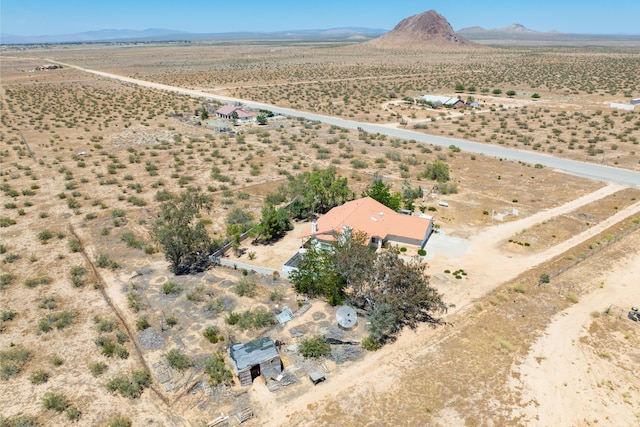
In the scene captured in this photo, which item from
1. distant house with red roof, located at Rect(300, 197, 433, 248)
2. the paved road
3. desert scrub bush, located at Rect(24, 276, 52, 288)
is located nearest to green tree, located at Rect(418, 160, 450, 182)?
the paved road

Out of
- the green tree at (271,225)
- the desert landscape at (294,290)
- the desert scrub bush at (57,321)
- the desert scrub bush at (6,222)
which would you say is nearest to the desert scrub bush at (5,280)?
the desert landscape at (294,290)

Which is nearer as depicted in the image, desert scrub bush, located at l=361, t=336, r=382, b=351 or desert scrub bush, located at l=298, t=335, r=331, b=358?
desert scrub bush, located at l=298, t=335, r=331, b=358

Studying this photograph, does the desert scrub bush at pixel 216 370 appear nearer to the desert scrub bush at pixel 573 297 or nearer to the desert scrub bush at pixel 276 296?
the desert scrub bush at pixel 276 296

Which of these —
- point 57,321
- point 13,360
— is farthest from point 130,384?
point 57,321

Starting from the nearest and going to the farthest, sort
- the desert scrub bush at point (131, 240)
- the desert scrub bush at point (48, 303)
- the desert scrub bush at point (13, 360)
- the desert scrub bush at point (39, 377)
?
the desert scrub bush at point (39, 377), the desert scrub bush at point (13, 360), the desert scrub bush at point (48, 303), the desert scrub bush at point (131, 240)

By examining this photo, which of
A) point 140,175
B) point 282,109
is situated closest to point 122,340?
point 140,175

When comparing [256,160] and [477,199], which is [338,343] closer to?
[477,199]

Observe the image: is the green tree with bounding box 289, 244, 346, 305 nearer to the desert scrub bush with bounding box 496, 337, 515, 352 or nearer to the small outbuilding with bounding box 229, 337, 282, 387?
the small outbuilding with bounding box 229, 337, 282, 387
